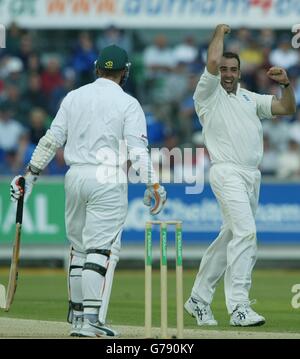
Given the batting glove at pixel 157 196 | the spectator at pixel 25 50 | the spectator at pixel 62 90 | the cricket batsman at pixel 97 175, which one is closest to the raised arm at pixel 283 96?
the cricket batsman at pixel 97 175

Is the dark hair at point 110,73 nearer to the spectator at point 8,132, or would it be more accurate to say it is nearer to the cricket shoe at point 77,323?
the cricket shoe at point 77,323

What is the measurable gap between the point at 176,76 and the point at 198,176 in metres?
3.40

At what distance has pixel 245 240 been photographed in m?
10.3

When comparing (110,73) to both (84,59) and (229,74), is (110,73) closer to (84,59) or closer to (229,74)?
(229,74)

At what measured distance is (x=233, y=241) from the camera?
10.4 m

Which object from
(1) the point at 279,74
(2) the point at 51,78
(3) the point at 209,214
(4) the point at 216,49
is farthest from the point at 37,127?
(4) the point at 216,49

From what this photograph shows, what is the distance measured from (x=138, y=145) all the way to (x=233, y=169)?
1.68m

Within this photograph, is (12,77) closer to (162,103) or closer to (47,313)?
(162,103)

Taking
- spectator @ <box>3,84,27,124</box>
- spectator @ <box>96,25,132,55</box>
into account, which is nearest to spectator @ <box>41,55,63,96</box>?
spectator @ <box>3,84,27,124</box>

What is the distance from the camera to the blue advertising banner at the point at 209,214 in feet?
57.5

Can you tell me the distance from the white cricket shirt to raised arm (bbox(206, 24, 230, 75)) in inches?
44.5

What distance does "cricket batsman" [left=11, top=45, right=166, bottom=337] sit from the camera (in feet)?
29.5

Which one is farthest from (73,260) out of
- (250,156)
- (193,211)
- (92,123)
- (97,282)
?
(193,211)

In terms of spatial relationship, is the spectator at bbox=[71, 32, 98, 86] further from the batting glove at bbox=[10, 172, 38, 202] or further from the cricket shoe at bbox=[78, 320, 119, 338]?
the cricket shoe at bbox=[78, 320, 119, 338]
